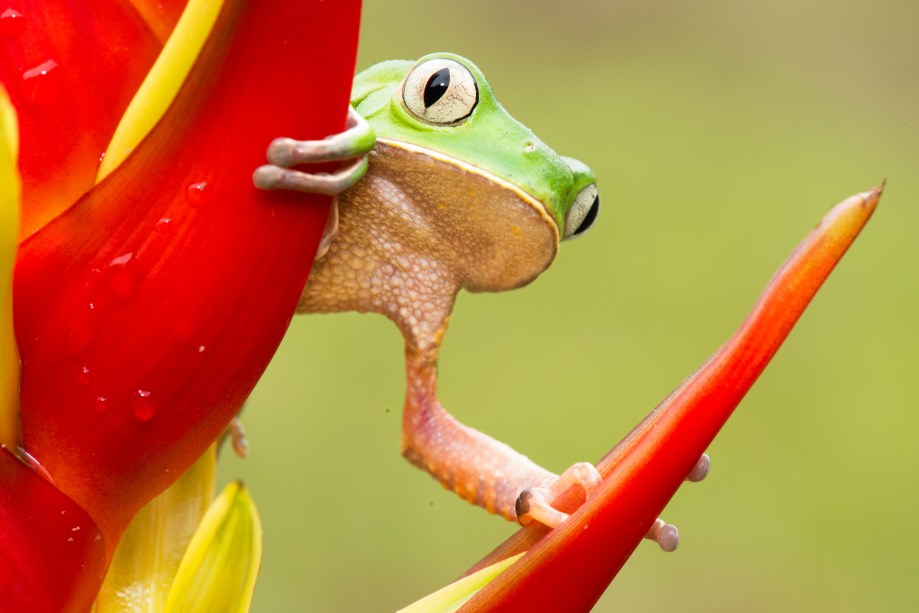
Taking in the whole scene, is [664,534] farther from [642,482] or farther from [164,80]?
[164,80]

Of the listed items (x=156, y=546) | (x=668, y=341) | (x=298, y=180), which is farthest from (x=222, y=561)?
(x=668, y=341)

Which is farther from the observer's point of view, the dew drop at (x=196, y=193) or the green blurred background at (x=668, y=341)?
the green blurred background at (x=668, y=341)

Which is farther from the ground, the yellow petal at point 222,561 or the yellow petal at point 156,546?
the yellow petal at point 222,561

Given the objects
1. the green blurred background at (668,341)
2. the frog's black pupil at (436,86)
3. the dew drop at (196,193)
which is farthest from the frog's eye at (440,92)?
the green blurred background at (668,341)

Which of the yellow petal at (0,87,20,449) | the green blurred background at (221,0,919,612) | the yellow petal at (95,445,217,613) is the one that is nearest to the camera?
the yellow petal at (0,87,20,449)

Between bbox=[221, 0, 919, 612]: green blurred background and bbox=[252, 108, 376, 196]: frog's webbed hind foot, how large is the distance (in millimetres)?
1472

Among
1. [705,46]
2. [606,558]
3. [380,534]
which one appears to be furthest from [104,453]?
[705,46]

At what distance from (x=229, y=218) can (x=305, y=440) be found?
5.56 ft

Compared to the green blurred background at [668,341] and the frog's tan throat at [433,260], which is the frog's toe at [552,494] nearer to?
the frog's tan throat at [433,260]

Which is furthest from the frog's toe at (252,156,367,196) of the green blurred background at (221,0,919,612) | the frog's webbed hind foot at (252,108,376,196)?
the green blurred background at (221,0,919,612)

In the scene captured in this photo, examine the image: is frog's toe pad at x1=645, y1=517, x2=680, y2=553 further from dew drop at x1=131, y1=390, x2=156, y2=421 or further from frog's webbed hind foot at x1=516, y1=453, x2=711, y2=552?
dew drop at x1=131, y1=390, x2=156, y2=421

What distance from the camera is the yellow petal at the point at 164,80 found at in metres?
0.30

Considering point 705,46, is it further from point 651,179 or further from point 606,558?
point 606,558

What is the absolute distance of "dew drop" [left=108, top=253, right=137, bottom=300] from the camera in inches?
12.5
